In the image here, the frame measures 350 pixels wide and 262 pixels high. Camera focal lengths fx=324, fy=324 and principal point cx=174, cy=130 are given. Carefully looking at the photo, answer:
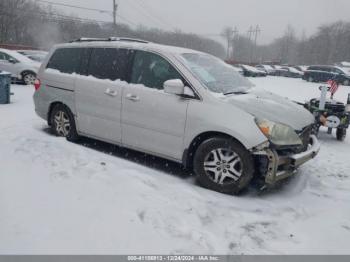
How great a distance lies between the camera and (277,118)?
13.4 ft

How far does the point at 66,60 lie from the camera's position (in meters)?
5.82

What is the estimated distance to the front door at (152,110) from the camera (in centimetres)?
436

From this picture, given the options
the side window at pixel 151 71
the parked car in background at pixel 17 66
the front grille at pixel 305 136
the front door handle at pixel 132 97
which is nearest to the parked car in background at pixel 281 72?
the parked car in background at pixel 17 66

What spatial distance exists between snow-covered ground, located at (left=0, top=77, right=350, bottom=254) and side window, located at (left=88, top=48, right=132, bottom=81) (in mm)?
1242

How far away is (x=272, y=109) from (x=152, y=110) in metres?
1.61

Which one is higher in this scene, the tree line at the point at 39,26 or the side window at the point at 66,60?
the tree line at the point at 39,26

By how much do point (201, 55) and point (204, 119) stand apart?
1572 mm

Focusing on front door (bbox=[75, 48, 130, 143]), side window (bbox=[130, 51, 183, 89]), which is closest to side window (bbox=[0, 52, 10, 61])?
front door (bbox=[75, 48, 130, 143])

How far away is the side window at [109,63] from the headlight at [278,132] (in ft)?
7.31

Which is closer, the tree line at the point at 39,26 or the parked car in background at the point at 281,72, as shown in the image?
the parked car in background at the point at 281,72

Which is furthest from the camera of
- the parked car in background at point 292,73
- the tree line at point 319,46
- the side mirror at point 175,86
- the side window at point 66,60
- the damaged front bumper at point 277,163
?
the tree line at point 319,46

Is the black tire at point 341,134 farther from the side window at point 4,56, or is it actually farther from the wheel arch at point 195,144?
the side window at point 4,56

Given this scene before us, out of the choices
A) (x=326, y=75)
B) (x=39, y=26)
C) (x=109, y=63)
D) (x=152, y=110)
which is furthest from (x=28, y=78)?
(x=39, y=26)

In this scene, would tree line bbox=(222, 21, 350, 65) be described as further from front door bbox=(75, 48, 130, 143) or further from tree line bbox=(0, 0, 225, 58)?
front door bbox=(75, 48, 130, 143)
